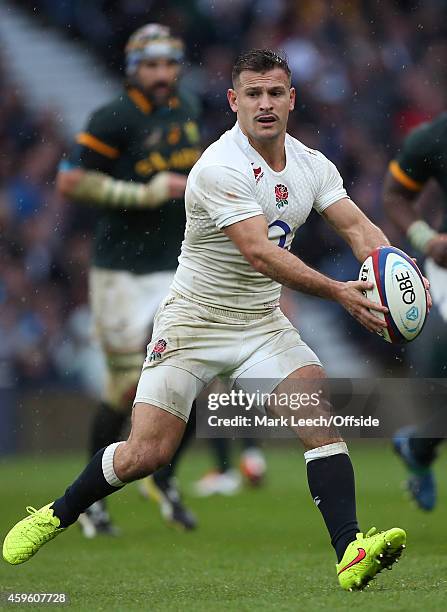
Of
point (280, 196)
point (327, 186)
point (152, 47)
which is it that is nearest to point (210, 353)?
point (280, 196)

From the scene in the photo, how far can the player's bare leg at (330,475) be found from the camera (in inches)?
181

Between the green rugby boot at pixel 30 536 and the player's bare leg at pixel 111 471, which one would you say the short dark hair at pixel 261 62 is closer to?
the player's bare leg at pixel 111 471

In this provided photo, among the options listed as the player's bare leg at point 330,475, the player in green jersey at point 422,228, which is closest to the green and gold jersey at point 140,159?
the player in green jersey at point 422,228

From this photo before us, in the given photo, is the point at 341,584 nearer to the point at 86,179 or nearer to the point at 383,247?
the point at 383,247

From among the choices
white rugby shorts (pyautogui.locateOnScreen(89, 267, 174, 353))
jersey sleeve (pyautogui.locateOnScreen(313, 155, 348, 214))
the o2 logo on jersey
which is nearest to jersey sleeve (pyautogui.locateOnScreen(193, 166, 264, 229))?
the o2 logo on jersey

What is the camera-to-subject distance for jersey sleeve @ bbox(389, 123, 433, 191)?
22.6ft

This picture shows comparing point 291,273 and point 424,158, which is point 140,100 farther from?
point 291,273

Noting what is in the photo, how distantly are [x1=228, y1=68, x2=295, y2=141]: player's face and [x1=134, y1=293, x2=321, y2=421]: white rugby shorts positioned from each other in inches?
28.8

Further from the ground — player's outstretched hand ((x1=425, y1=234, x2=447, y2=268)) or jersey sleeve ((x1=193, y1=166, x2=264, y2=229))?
jersey sleeve ((x1=193, y1=166, x2=264, y2=229))

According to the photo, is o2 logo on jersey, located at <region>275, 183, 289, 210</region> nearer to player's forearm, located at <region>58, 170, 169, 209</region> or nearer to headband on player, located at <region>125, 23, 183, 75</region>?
player's forearm, located at <region>58, 170, 169, 209</region>

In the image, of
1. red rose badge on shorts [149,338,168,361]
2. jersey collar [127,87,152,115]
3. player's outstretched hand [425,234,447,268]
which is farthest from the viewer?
jersey collar [127,87,152,115]

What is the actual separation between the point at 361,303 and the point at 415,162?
A: 2.56m

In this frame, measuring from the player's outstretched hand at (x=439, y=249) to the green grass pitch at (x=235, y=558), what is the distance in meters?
1.42

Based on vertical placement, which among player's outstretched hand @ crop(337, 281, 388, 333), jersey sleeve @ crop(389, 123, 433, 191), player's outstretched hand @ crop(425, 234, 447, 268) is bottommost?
player's outstretched hand @ crop(337, 281, 388, 333)
